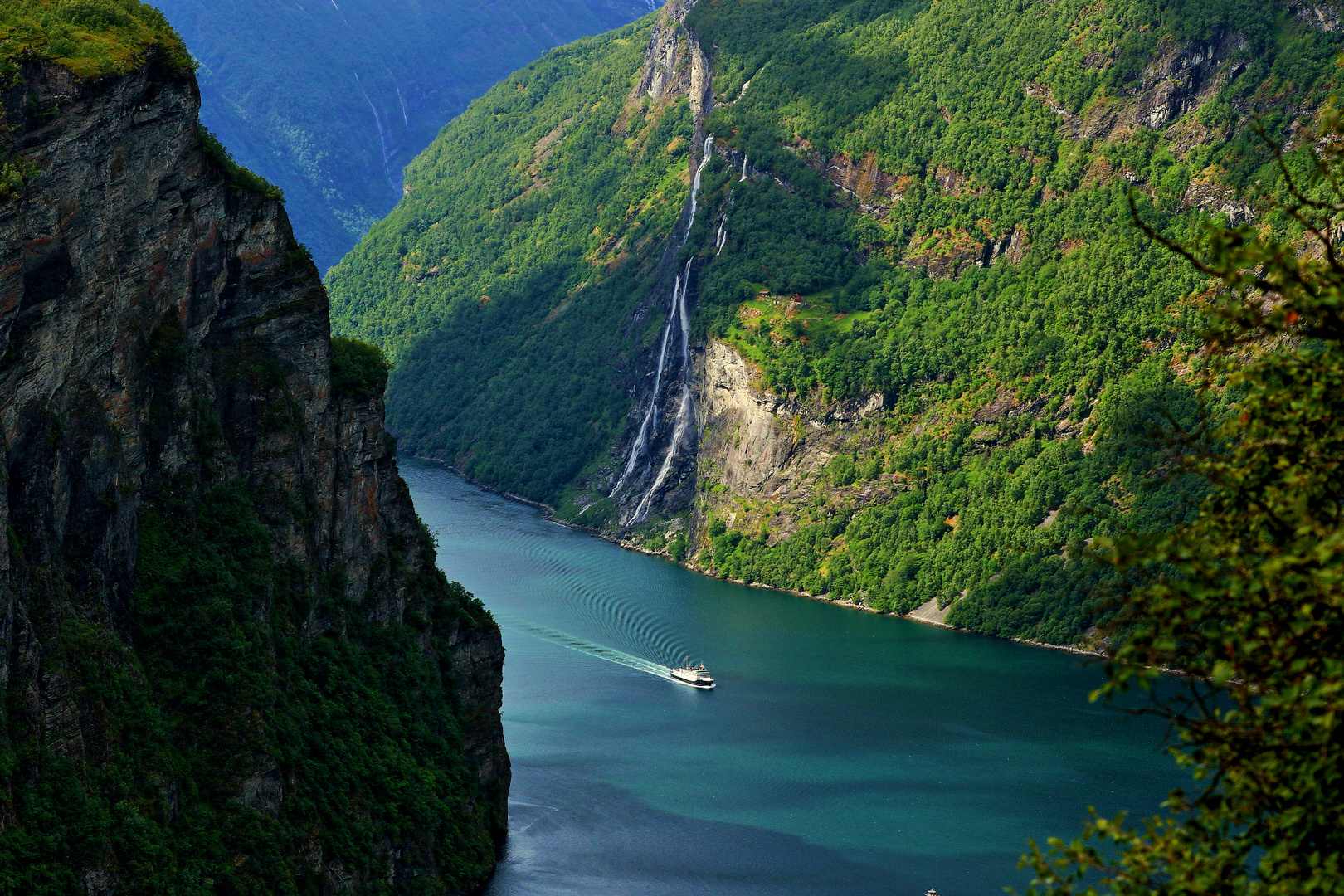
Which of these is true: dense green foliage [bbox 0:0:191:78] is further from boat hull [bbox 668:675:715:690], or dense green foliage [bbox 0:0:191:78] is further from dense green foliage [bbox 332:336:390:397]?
boat hull [bbox 668:675:715:690]

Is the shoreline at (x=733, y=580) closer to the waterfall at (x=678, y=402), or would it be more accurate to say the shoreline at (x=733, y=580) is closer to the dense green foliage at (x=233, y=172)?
the waterfall at (x=678, y=402)

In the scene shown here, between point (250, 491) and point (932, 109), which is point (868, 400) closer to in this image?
point (932, 109)

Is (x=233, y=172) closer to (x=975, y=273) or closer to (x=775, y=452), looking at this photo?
(x=775, y=452)

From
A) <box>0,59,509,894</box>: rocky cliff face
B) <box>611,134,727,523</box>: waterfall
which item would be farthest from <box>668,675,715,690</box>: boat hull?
<box>611,134,727,523</box>: waterfall

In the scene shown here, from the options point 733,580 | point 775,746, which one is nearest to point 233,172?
point 775,746

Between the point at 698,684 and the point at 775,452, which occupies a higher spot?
the point at 775,452

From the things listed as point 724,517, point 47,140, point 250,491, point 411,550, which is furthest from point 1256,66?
point 47,140
